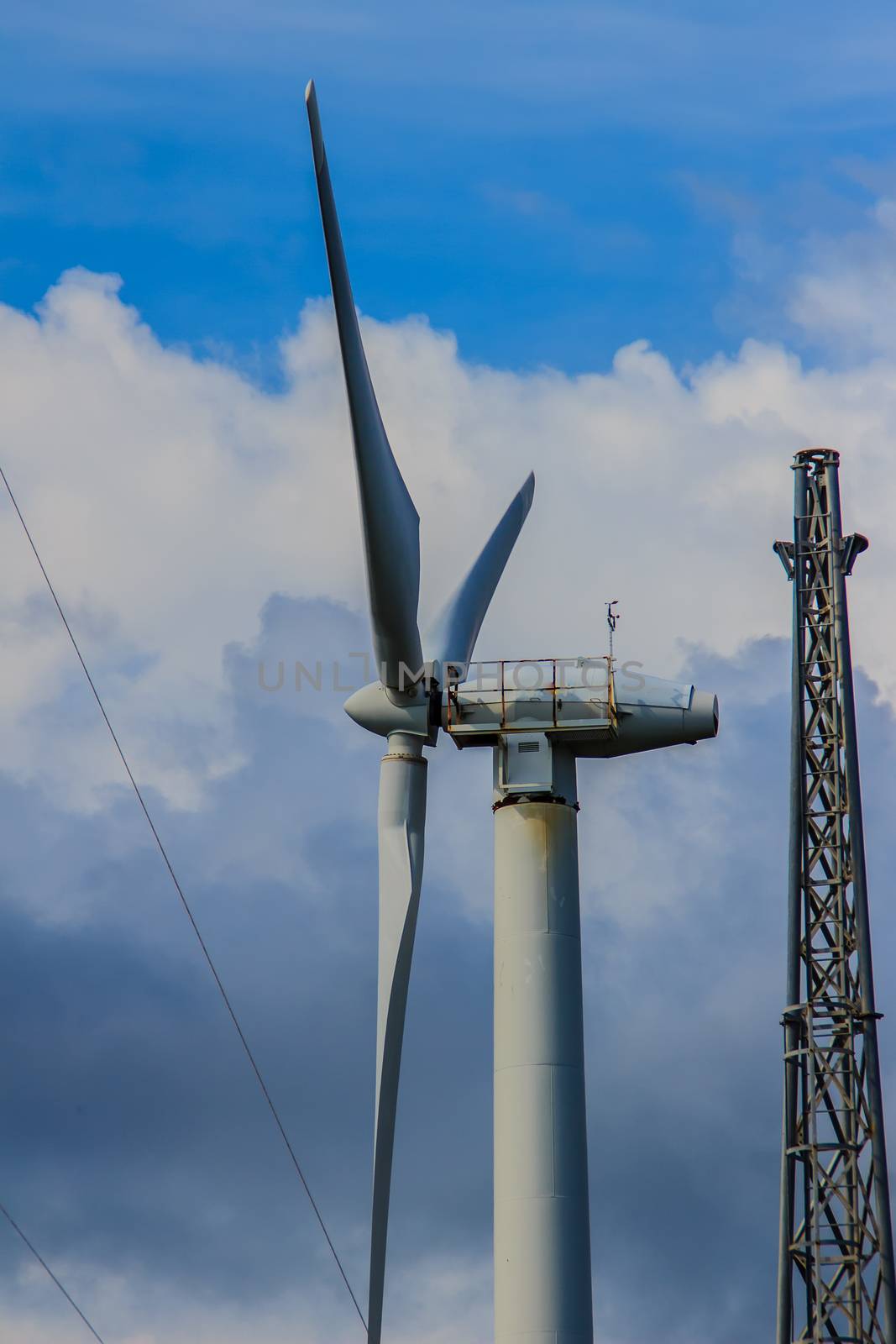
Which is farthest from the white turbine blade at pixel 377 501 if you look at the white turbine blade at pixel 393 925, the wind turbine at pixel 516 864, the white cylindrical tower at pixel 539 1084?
the white cylindrical tower at pixel 539 1084

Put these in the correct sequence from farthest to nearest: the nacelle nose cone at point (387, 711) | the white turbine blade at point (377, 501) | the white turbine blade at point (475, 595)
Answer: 1. the white turbine blade at point (475, 595)
2. the nacelle nose cone at point (387, 711)
3. the white turbine blade at point (377, 501)

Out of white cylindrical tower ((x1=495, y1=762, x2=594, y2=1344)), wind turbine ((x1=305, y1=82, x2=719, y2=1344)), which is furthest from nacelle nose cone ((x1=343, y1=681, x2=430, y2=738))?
white cylindrical tower ((x1=495, y1=762, x2=594, y2=1344))

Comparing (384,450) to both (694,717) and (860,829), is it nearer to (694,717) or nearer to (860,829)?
(694,717)

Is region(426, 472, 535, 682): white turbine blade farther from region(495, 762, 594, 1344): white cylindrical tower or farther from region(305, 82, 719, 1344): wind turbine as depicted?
region(495, 762, 594, 1344): white cylindrical tower

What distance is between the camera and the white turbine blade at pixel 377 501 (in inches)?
1273

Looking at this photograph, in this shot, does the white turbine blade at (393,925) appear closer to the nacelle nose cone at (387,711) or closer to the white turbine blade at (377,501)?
the nacelle nose cone at (387,711)

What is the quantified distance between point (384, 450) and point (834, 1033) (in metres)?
20.6

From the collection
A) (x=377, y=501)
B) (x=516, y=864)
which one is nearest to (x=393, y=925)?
(x=516, y=864)

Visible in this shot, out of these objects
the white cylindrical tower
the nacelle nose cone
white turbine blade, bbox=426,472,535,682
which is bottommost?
the white cylindrical tower

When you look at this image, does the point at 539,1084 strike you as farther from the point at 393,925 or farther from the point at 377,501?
the point at 377,501

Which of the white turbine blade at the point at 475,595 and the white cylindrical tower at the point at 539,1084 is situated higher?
the white turbine blade at the point at 475,595

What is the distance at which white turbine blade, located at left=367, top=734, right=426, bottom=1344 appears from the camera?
123 ft

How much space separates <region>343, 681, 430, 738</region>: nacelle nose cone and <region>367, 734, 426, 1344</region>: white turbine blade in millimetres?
238

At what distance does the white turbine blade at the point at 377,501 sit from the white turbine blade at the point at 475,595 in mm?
1821
